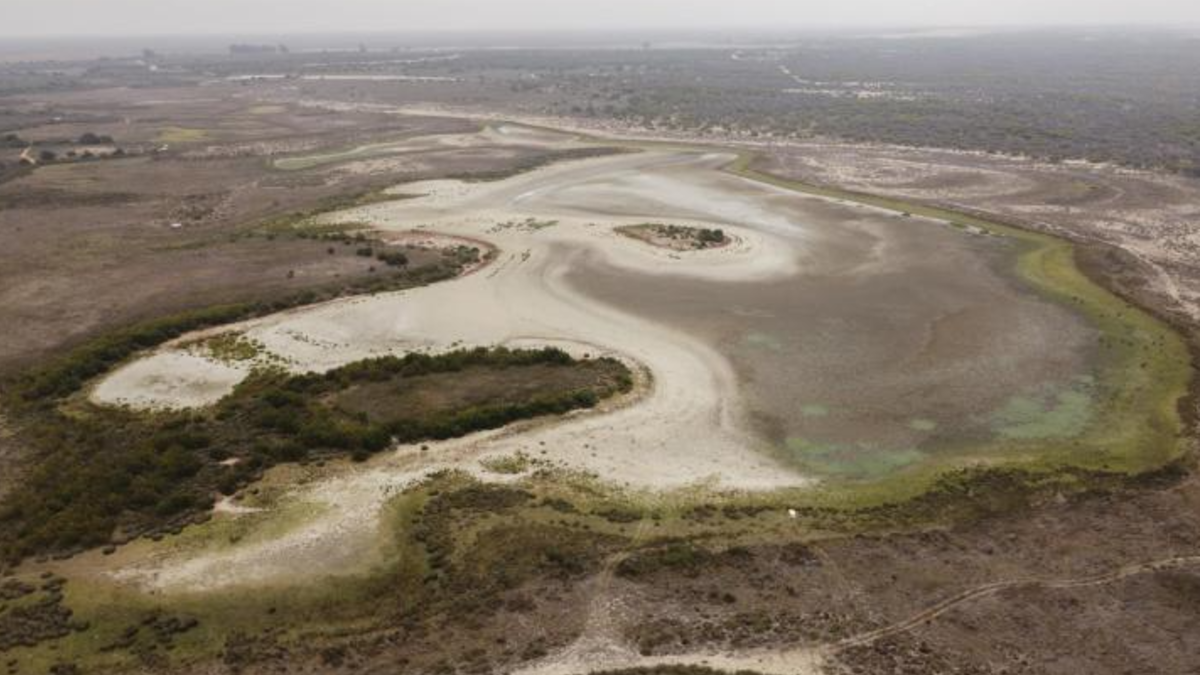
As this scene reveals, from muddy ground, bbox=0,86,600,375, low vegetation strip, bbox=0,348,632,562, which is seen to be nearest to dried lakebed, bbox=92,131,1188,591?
low vegetation strip, bbox=0,348,632,562

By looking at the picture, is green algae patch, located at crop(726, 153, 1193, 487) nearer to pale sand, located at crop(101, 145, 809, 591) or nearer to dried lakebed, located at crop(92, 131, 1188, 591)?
dried lakebed, located at crop(92, 131, 1188, 591)

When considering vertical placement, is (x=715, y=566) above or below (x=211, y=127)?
below

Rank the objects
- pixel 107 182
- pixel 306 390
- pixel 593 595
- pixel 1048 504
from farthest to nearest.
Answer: pixel 107 182
pixel 306 390
pixel 1048 504
pixel 593 595

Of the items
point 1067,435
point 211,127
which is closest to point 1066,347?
point 1067,435

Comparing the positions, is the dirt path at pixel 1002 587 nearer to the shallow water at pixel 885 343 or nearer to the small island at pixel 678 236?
the shallow water at pixel 885 343

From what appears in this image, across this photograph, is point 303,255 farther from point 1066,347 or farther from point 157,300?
point 1066,347

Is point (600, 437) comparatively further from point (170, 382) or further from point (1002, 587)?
point (170, 382)

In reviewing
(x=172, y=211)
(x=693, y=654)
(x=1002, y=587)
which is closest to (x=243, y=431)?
(x=693, y=654)
